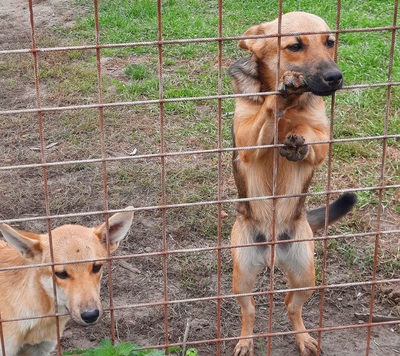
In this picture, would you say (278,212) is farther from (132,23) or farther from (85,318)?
(132,23)

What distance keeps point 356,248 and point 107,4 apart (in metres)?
7.92

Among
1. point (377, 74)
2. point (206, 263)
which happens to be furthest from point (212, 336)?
point (377, 74)

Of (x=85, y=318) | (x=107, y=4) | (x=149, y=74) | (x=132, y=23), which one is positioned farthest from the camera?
(x=107, y=4)

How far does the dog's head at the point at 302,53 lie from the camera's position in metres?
3.49

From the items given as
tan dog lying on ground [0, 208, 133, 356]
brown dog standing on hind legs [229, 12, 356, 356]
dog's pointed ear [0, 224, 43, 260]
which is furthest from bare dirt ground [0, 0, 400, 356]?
dog's pointed ear [0, 224, 43, 260]

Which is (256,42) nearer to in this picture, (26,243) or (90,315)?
(26,243)

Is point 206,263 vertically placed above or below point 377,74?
below

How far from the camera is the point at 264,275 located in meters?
5.36

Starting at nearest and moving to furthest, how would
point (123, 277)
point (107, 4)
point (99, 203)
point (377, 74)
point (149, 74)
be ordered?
point (123, 277) → point (99, 203) → point (377, 74) → point (149, 74) → point (107, 4)

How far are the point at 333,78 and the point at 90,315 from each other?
177 centimetres

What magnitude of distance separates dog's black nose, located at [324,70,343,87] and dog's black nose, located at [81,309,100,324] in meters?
1.71

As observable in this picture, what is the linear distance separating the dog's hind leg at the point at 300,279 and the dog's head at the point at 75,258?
3.85 feet

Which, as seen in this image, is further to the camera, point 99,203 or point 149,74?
point 149,74

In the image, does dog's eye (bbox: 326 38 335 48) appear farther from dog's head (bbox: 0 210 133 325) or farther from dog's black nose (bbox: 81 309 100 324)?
dog's black nose (bbox: 81 309 100 324)
